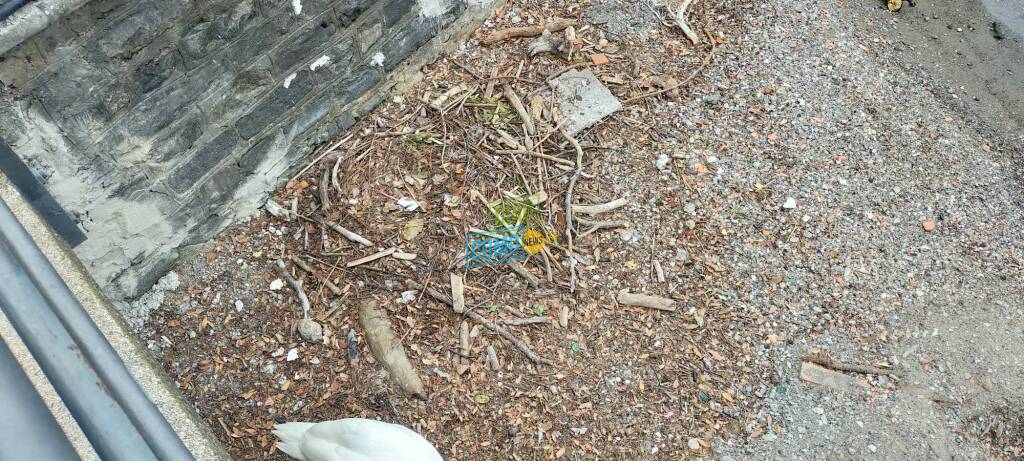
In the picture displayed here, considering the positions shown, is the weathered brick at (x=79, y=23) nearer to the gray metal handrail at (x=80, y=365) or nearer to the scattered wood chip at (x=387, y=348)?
the gray metal handrail at (x=80, y=365)

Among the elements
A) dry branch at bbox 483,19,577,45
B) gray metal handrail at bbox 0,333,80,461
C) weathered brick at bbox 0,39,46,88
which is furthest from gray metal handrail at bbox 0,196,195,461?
dry branch at bbox 483,19,577,45

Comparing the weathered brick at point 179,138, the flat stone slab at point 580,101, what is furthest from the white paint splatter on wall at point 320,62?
the flat stone slab at point 580,101

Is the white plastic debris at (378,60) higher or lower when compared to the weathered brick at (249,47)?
lower

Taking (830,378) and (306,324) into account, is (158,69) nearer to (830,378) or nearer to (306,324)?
(306,324)

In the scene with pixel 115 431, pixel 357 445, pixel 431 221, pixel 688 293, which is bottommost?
pixel 688 293

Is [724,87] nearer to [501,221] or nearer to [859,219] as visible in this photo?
[859,219]

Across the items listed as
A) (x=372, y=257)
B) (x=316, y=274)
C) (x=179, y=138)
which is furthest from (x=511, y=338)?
(x=179, y=138)

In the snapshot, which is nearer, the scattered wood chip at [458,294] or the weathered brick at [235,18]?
the weathered brick at [235,18]

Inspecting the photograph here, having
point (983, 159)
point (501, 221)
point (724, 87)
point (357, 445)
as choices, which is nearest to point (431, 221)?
point (501, 221)
